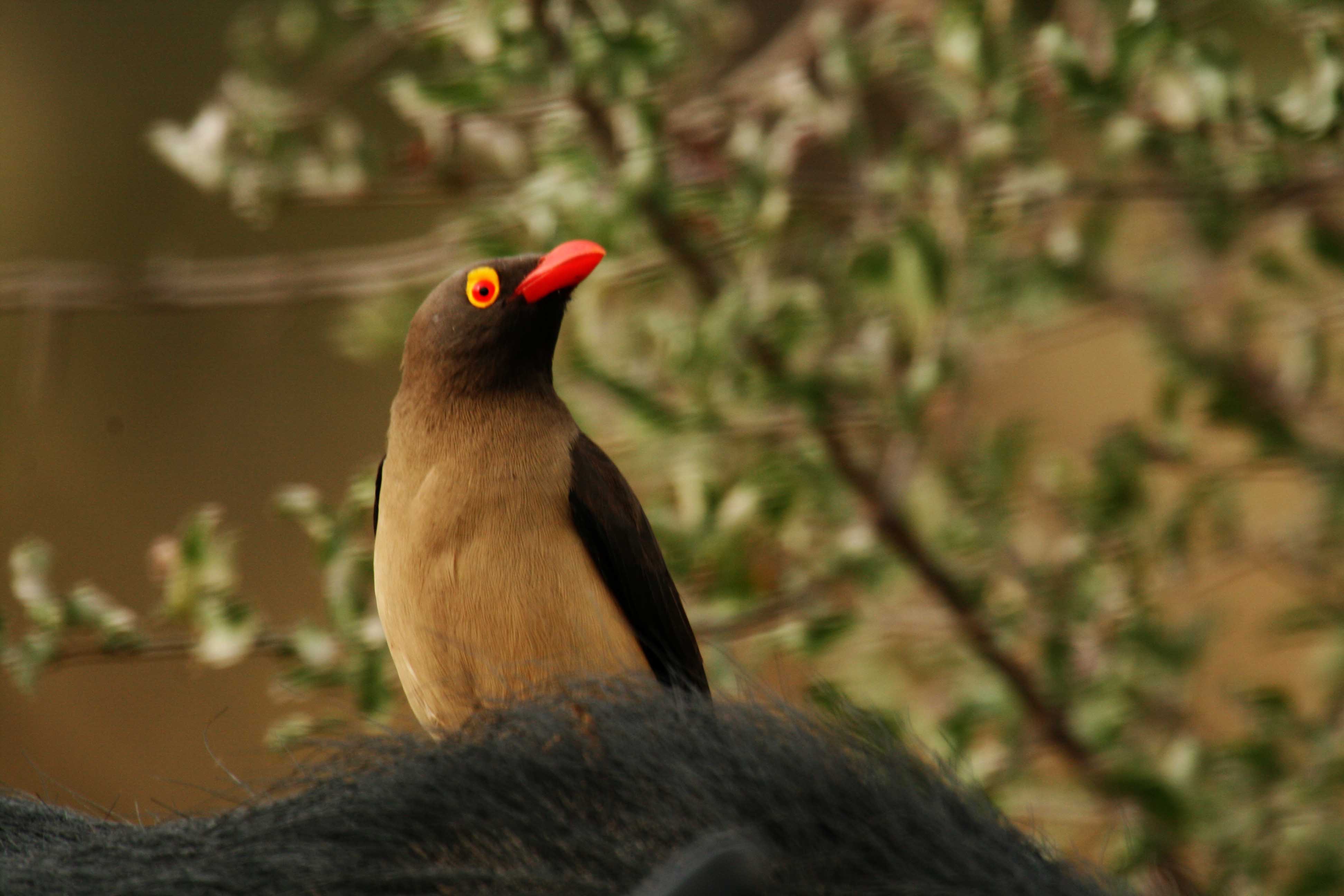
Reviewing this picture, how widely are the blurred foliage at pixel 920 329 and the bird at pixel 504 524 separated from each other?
52 cm

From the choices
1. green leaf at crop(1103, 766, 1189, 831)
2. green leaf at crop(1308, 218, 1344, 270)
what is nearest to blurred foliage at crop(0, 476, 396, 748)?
green leaf at crop(1103, 766, 1189, 831)

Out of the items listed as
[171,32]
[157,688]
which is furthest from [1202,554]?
[171,32]

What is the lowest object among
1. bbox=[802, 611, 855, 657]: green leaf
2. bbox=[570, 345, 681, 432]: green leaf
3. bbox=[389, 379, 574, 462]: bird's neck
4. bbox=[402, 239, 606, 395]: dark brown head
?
bbox=[802, 611, 855, 657]: green leaf

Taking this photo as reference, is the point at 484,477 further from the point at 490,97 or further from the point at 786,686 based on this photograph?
the point at 490,97

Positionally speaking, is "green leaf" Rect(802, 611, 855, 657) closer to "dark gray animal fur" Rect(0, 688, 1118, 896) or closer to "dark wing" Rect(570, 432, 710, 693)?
"dark wing" Rect(570, 432, 710, 693)

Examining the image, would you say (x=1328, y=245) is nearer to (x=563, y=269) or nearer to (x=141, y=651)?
(x=563, y=269)

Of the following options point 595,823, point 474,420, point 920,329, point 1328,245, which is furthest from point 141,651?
point 1328,245

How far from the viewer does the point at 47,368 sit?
3.22 m

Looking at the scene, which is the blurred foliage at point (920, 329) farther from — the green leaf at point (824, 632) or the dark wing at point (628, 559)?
the dark wing at point (628, 559)

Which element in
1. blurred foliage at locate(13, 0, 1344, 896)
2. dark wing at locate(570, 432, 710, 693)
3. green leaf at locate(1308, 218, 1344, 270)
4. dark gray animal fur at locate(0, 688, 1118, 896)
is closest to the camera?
dark gray animal fur at locate(0, 688, 1118, 896)

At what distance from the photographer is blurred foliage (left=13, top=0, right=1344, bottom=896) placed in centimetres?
184

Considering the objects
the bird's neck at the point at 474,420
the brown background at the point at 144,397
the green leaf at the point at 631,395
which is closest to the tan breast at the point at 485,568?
the bird's neck at the point at 474,420

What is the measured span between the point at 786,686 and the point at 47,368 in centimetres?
273

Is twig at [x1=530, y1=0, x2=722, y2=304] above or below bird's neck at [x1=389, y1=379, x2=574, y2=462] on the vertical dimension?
above
